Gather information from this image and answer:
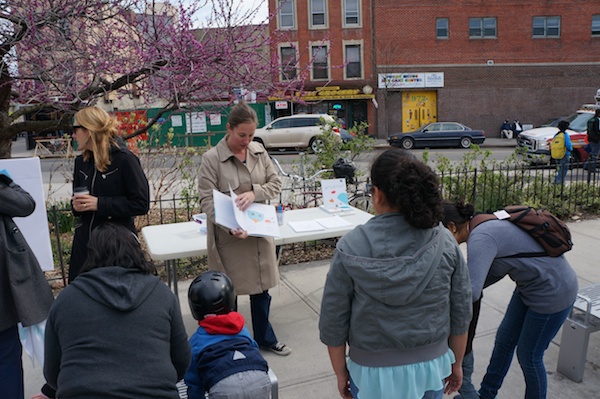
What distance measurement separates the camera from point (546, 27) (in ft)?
109

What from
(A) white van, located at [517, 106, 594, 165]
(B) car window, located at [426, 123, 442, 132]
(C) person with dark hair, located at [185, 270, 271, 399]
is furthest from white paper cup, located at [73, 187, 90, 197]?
(B) car window, located at [426, 123, 442, 132]

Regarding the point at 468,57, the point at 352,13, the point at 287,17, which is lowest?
the point at 468,57

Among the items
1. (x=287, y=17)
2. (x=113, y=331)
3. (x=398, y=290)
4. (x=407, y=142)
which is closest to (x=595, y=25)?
(x=407, y=142)

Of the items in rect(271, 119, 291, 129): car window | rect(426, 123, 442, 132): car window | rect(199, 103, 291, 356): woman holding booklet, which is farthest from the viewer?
rect(426, 123, 442, 132): car window

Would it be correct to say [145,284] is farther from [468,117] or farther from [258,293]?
[468,117]

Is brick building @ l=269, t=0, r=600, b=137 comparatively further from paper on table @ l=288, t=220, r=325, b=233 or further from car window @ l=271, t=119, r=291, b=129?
paper on table @ l=288, t=220, r=325, b=233

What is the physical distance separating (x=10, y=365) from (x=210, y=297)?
1382mm

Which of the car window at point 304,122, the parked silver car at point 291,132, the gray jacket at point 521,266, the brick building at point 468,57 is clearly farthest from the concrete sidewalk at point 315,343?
the brick building at point 468,57

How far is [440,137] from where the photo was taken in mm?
25734

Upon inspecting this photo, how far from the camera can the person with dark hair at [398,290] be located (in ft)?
6.52

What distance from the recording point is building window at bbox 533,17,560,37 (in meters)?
33.0

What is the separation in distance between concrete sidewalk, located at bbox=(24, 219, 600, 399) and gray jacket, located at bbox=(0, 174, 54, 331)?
45.3 inches

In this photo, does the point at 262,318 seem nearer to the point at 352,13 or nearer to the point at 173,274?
the point at 173,274

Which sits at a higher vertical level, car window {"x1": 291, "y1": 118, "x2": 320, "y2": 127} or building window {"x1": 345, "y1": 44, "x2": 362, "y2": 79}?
building window {"x1": 345, "y1": 44, "x2": 362, "y2": 79}
